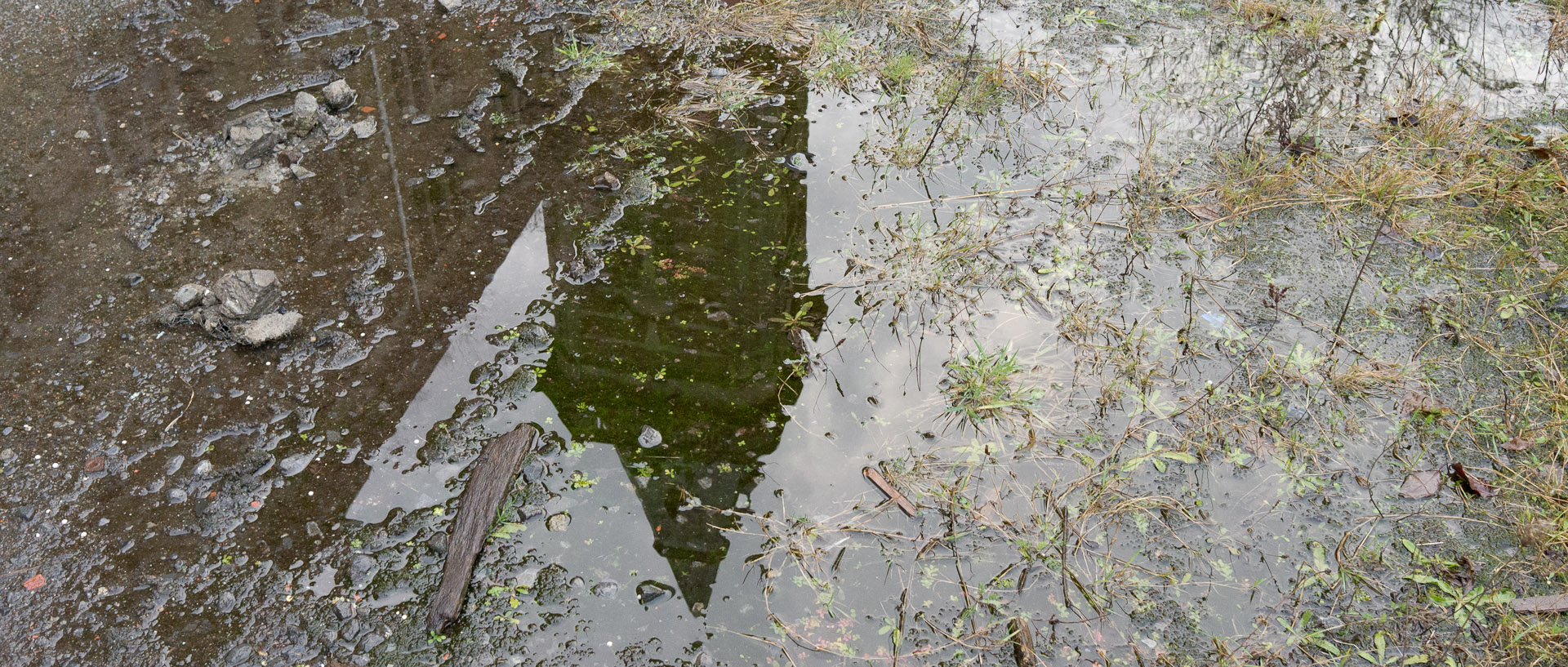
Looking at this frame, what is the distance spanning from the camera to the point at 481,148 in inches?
169

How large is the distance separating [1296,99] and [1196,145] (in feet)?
2.74

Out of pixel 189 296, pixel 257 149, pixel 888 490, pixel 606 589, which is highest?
pixel 257 149

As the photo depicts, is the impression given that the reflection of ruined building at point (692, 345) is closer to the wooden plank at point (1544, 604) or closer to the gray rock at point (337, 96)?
the gray rock at point (337, 96)

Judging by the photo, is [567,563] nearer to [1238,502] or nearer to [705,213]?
[705,213]

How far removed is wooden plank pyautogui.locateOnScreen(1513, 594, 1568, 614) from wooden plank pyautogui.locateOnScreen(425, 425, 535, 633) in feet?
10.00

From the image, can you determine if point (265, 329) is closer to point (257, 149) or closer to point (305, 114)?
point (257, 149)

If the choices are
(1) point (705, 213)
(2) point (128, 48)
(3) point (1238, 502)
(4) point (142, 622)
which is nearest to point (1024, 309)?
(3) point (1238, 502)

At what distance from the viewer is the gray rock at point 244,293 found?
10.8 ft

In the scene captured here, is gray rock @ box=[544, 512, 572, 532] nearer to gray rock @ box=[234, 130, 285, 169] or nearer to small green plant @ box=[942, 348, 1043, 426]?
small green plant @ box=[942, 348, 1043, 426]

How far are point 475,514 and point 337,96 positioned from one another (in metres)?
2.81

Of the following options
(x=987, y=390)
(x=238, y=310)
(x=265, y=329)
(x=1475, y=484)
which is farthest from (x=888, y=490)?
(x=238, y=310)

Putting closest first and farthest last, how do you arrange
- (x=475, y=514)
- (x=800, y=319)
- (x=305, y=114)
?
1. (x=475, y=514)
2. (x=800, y=319)
3. (x=305, y=114)

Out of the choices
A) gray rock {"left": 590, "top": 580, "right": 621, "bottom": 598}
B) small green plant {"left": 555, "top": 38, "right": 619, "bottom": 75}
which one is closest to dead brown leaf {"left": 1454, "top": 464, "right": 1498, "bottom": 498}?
gray rock {"left": 590, "top": 580, "right": 621, "bottom": 598}

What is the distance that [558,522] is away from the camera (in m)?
2.79
